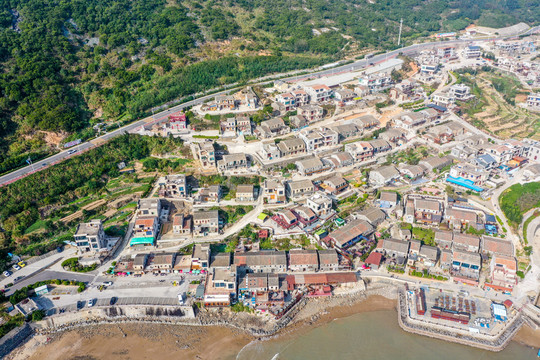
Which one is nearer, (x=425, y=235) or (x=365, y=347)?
(x=365, y=347)

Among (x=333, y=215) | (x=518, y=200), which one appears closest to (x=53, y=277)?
(x=333, y=215)

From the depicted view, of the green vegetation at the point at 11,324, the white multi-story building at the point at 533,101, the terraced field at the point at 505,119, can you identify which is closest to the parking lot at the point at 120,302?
the green vegetation at the point at 11,324

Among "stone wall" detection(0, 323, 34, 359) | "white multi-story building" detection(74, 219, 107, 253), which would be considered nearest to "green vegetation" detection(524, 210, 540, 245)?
"white multi-story building" detection(74, 219, 107, 253)

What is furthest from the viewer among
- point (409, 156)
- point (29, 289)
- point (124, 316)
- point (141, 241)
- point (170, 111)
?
point (170, 111)

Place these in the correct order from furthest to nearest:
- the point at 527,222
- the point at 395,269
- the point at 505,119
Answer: the point at 505,119, the point at 527,222, the point at 395,269

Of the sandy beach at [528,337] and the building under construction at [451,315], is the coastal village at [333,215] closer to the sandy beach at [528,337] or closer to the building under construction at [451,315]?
the building under construction at [451,315]

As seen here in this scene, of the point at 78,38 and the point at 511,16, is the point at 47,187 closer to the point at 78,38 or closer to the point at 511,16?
the point at 78,38

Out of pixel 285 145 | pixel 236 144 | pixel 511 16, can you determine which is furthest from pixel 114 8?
pixel 511 16

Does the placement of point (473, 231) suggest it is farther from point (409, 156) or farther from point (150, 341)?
point (150, 341)
